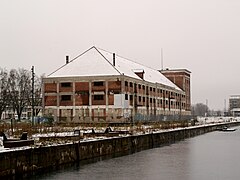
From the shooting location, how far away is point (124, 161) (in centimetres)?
3206

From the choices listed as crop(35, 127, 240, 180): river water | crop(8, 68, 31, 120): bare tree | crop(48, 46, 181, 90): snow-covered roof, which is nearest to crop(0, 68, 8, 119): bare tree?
crop(8, 68, 31, 120): bare tree

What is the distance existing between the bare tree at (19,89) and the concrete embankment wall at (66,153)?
4394cm

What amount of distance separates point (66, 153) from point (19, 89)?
62.7m

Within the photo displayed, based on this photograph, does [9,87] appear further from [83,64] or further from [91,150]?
[91,150]

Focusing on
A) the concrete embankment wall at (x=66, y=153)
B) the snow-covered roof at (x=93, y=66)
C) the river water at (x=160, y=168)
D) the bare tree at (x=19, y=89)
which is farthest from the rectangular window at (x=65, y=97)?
the river water at (x=160, y=168)

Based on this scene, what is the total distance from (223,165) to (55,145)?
11.1 m

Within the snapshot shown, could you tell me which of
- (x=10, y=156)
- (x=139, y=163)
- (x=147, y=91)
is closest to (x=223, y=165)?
(x=139, y=163)

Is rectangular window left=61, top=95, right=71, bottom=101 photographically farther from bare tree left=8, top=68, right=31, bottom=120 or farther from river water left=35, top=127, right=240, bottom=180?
river water left=35, top=127, right=240, bottom=180

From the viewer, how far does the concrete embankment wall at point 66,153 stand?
23.3 metres

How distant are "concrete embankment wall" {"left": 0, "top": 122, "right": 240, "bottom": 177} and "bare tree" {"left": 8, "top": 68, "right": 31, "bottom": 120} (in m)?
43.9

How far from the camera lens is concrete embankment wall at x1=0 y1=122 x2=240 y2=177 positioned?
23.3 m

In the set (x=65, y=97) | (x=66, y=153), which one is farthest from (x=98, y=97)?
(x=66, y=153)

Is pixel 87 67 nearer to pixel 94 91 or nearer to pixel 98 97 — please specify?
pixel 94 91

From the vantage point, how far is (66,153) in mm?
29562
